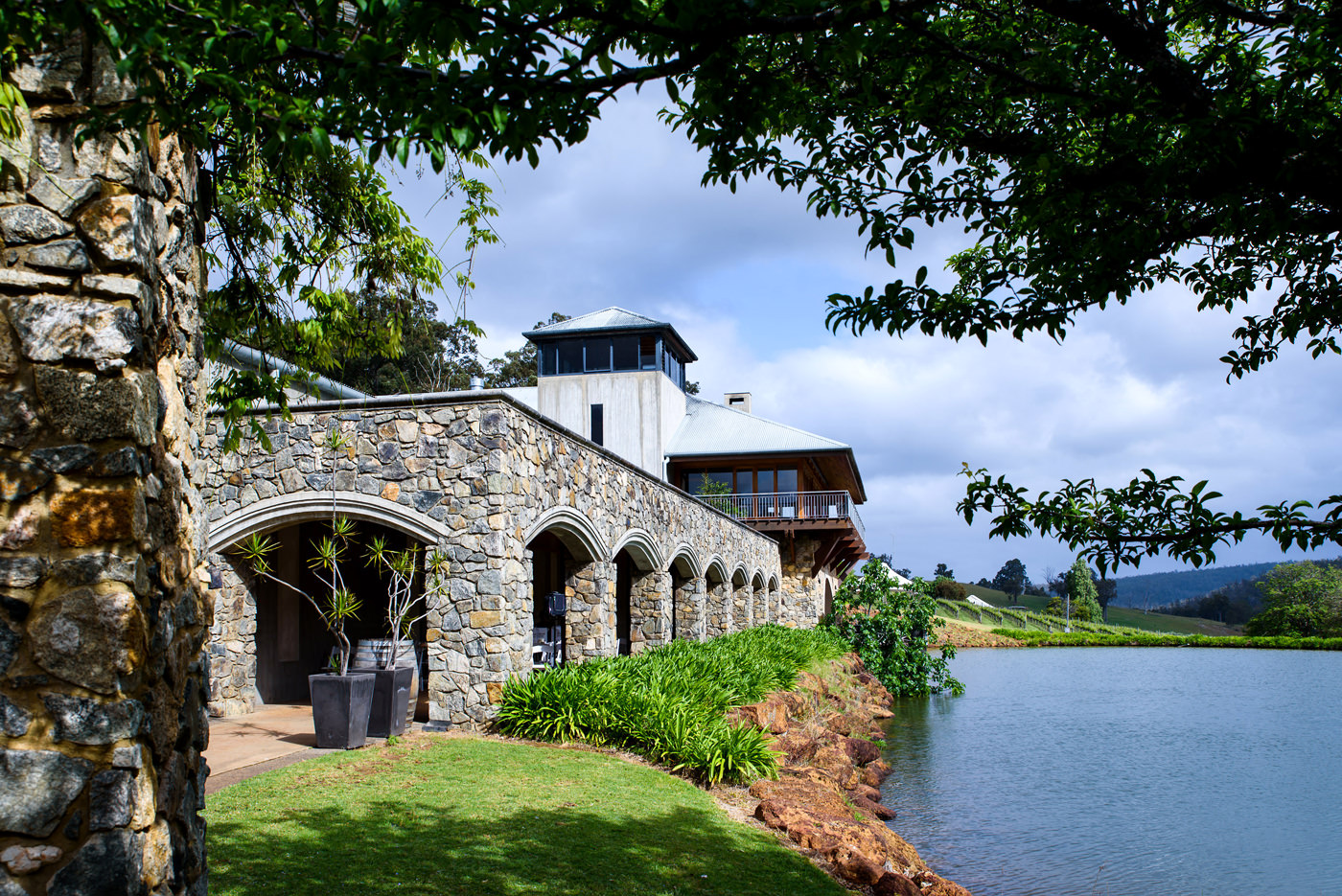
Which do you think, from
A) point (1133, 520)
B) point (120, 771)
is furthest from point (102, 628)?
point (1133, 520)

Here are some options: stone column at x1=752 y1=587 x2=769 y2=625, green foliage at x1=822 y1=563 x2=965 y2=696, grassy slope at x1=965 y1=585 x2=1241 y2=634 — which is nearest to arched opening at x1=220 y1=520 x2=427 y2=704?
stone column at x1=752 y1=587 x2=769 y2=625

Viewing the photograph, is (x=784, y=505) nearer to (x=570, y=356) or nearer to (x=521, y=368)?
(x=570, y=356)

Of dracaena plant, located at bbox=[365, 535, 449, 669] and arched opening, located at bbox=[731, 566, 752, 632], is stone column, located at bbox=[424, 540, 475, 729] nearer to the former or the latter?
dracaena plant, located at bbox=[365, 535, 449, 669]

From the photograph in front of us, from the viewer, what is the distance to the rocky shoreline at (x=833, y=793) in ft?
23.0

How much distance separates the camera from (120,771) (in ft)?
9.46

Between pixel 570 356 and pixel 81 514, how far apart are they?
26248mm

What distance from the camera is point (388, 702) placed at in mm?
9508

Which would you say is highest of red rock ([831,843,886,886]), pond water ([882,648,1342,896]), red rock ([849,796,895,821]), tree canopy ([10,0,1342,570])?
tree canopy ([10,0,1342,570])

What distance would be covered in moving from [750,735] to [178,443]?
7.27 metres

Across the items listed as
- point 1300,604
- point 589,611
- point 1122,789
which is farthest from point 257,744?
point 1300,604

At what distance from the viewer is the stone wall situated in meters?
10.2

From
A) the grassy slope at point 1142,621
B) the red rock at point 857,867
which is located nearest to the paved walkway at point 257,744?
the red rock at point 857,867

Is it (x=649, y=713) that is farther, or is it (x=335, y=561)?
(x=649, y=713)

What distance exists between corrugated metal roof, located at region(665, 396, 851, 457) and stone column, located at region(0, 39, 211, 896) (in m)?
26.4
